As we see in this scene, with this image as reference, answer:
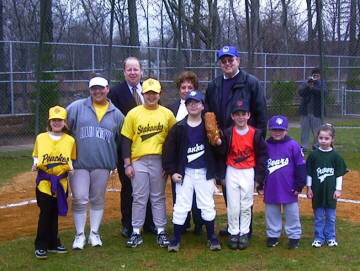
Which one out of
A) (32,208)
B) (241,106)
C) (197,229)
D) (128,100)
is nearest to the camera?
(241,106)

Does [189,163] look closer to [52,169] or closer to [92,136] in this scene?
[92,136]

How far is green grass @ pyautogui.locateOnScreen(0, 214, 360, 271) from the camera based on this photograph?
15.0 ft

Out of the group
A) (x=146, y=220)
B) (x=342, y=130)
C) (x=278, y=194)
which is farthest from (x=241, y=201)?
(x=342, y=130)

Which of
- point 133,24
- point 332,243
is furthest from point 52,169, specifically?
point 133,24

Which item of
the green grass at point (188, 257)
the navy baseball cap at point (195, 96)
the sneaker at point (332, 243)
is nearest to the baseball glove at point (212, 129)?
the navy baseball cap at point (195, 96)

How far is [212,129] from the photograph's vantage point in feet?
15.6

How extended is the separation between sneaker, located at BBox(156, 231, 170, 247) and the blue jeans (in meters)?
1.40

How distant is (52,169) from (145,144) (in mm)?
852

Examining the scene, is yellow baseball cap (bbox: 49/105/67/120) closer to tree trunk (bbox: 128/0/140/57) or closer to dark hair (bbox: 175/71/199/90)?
dark hair (bbox: 175/71/199/90)

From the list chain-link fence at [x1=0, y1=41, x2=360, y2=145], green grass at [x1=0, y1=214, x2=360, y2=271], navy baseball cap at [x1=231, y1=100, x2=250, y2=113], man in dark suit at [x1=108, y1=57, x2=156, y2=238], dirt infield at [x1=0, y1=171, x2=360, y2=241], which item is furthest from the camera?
chain-link fence at [x1=0, y1=41, x2=360, y2=145]

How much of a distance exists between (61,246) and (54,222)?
0.28 meters

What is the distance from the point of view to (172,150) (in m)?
4.88

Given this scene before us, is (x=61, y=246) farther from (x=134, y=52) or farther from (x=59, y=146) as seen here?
(x=134, y=52)

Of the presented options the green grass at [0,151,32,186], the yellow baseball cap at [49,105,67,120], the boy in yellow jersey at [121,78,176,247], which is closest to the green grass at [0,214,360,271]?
the boy in yellow jersey at [121,78,176,247]
